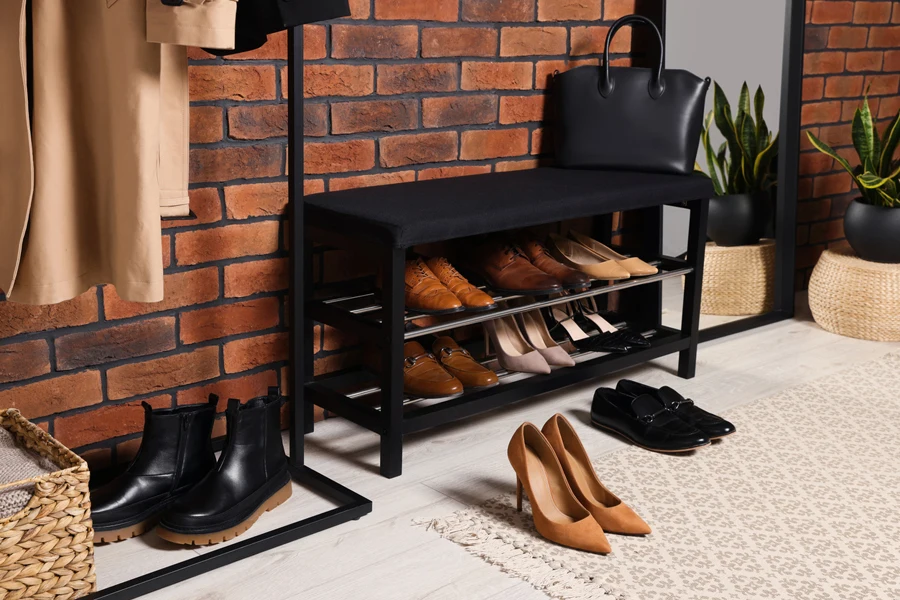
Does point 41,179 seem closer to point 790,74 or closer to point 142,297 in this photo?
point 142,297

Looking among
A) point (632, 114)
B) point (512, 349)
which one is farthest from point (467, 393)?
point (632, 114)

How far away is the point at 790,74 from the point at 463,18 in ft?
4.56

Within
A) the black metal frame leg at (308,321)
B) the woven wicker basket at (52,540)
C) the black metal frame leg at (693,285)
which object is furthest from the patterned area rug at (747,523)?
the woven wicker basket at (52,540)

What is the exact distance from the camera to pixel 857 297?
318 cm

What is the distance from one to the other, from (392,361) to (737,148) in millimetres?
1718

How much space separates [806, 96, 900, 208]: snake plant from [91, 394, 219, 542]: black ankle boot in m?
2.33

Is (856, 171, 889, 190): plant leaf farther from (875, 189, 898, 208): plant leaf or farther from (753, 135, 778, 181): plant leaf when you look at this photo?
(753, 135, 778, 181): plant leaf

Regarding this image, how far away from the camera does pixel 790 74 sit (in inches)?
129

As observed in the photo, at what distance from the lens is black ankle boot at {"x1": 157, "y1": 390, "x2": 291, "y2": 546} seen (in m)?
1.75

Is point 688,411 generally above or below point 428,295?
below

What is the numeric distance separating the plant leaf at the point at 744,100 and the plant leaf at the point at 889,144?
480 mm

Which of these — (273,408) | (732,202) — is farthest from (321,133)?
(732,202)

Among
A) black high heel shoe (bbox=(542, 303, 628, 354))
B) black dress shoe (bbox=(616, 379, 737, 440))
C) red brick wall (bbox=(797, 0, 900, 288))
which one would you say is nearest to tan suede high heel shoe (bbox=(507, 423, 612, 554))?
black dress shoe (bbox=(616, 379, 737, 440))

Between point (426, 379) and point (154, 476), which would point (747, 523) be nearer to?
point (426, 379)
